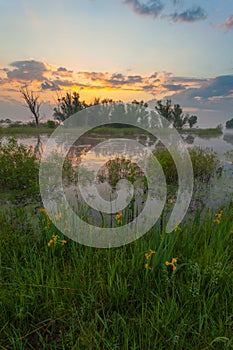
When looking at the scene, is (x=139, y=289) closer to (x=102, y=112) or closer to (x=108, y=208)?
(x=108, y=208)

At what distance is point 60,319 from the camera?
2.03 m

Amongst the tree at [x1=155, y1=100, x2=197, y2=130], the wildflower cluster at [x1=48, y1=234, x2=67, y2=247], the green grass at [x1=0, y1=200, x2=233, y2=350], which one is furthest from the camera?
the tree at [x1=155, y1=100, x2=197, y2=130]

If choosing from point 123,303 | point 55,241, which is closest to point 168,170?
point 55,241

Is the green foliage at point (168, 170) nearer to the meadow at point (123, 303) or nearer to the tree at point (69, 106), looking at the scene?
the meadow at point (123, 303)

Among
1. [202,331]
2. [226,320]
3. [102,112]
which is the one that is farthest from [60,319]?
[102,112]

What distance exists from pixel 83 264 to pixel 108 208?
253 cm

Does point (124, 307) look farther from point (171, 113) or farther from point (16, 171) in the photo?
point (171, 113)

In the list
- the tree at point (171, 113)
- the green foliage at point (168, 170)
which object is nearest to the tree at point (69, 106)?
the tree at point (171, 113)

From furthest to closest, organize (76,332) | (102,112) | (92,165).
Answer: (102,112) → (92,165) → (76,332)

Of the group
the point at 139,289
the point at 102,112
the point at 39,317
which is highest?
the point at 102,112

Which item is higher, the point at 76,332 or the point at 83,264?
the point at 83,264

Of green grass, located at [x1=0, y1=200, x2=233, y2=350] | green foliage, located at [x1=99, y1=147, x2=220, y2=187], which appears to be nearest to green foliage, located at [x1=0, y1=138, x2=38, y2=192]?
green foliage, located at [x1=99, y1=147, x2=220, y2=187]

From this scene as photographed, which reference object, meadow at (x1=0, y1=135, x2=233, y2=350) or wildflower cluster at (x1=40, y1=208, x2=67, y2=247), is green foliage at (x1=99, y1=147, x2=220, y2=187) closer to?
wildflower cluster at (x1=40, y1=208, x2=67, y2=247)

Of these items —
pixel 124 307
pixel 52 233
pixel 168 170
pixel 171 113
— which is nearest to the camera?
pixel 124 307
